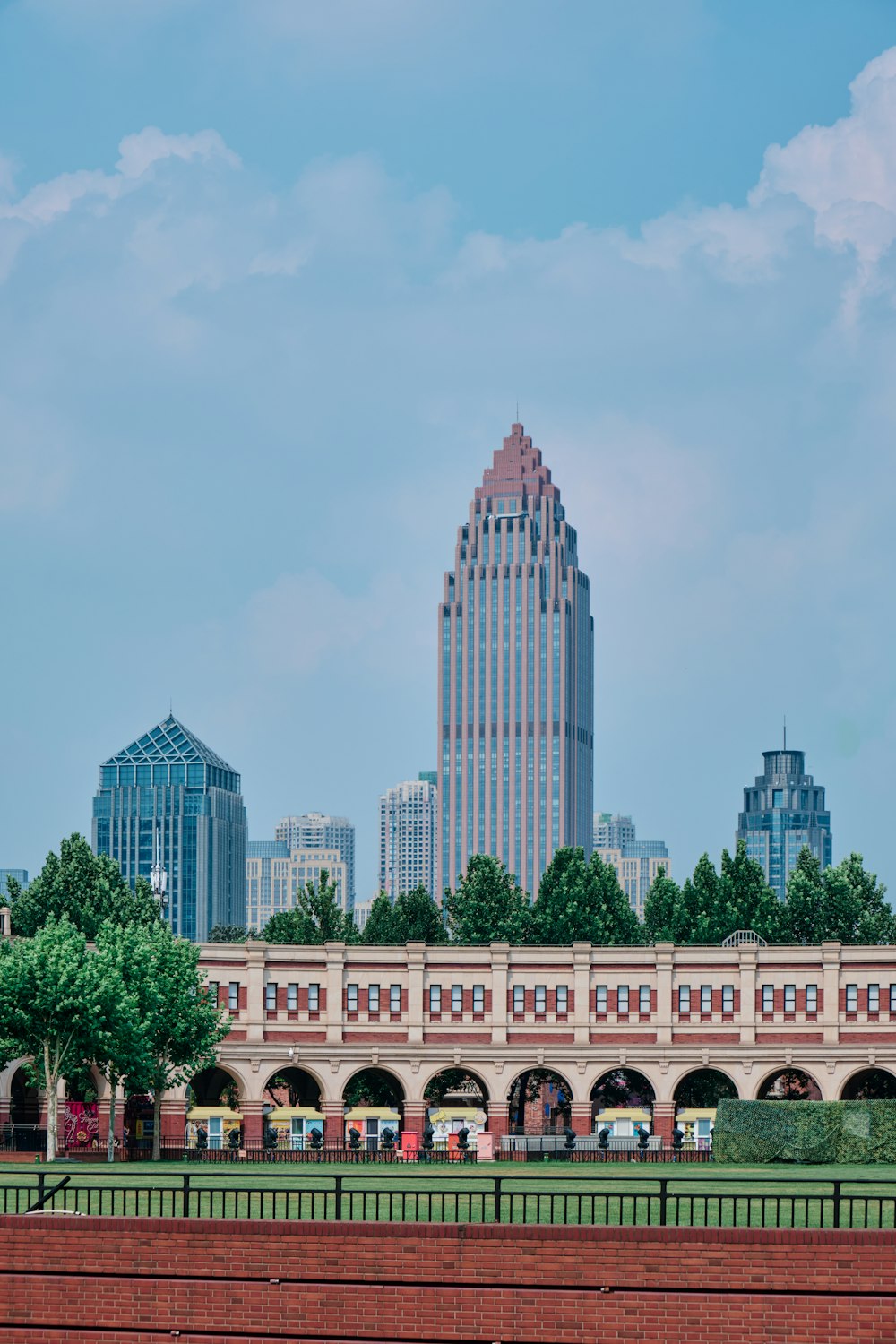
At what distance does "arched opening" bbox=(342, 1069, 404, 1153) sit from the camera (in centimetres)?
8895

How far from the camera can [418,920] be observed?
145 metres

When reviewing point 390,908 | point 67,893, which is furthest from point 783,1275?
point 390,908

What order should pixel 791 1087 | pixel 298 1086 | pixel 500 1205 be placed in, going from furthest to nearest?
pixel 791 1087
pixel 298 1086
pixel 500 1205

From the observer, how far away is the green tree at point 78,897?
12794cm

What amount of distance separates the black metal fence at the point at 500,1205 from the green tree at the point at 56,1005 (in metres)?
27.4

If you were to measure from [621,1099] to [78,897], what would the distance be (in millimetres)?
37337

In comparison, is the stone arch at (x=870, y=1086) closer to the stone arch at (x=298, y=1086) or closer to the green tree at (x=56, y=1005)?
the stone arch at (x=298, y=1086)

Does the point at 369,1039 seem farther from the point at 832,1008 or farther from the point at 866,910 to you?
the point at 866,910

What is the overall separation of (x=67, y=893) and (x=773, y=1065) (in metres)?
54.5

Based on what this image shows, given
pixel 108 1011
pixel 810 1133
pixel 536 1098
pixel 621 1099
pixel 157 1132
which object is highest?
pixel 108 1011

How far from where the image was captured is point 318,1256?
33562mm

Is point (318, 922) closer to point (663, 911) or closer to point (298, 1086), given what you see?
point (663, 911)

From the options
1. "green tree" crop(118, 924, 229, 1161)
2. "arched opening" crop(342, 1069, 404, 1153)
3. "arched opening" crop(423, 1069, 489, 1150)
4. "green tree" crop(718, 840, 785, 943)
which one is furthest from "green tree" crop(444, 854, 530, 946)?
"green tree" crop(118, 924, 229, 1161)

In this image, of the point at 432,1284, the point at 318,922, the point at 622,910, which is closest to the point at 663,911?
the point at 622,910
